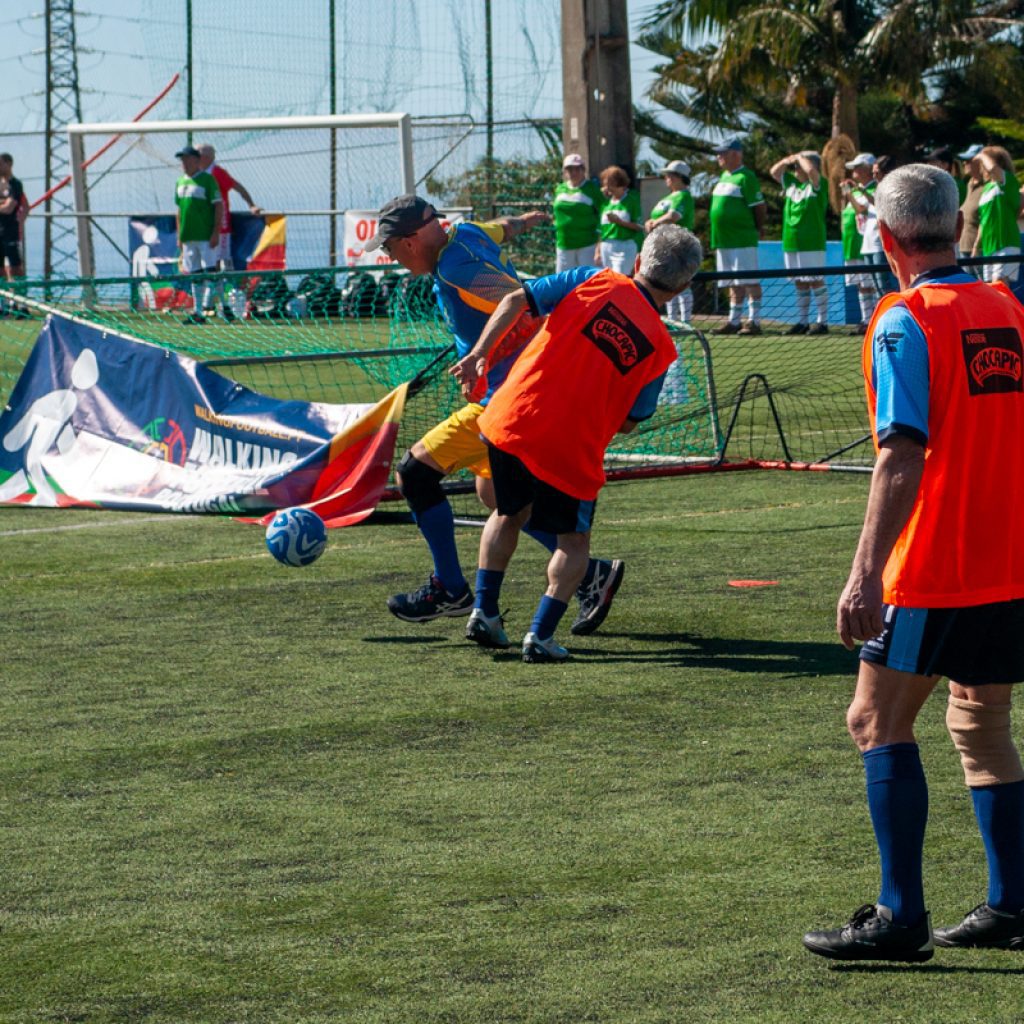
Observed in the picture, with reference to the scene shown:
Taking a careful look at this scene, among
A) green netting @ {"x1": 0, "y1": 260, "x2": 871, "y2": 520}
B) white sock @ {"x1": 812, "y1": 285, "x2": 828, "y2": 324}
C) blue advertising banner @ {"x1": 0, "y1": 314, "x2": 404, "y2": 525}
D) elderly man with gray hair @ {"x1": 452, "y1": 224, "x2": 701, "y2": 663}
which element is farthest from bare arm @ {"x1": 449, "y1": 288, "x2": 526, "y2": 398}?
white sock @ {"x1": 812, "y1": 285, "x2": 828, "y2": 324}

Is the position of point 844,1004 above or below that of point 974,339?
below

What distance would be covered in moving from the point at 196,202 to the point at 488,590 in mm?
17596

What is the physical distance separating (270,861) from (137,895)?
0.39m

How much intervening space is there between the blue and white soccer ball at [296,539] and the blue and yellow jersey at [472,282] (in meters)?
1.28

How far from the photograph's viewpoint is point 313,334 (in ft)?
60.2

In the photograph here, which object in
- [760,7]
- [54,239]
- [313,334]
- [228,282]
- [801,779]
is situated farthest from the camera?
[760,7]

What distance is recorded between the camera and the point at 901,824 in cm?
428

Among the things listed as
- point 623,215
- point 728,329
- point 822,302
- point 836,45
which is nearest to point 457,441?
point 728,329

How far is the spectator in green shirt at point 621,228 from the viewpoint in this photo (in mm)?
20391

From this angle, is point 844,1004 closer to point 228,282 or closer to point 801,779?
point 801,779

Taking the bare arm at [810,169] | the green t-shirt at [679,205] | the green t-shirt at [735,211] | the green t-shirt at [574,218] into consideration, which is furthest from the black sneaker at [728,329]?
the bare arm at [810,169]

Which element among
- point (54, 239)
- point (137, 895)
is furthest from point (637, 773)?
point (54, 239)

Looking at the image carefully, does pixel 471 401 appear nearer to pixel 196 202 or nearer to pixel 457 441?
pixel 457 441

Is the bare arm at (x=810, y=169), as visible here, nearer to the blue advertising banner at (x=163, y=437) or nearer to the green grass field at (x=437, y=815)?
the blue advertising banner at (x=163, y=437)
